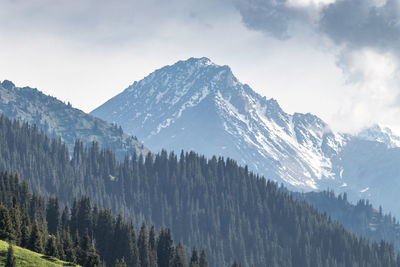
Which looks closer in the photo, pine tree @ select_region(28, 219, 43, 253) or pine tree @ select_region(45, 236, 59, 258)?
pine tree @ select_region(45, 236, 59, 258)

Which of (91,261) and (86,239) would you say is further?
(86,239)

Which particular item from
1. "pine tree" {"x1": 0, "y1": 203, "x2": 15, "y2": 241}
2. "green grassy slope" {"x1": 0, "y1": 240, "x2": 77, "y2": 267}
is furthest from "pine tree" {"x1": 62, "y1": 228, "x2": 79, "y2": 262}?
"green grassy slope" {"x1": 0, "y1": 240, "x2": 77, "y2": 267}

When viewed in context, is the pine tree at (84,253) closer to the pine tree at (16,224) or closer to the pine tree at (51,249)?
the pine tree at (16,224)

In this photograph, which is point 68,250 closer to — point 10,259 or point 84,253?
point 84,253

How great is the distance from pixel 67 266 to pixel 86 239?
4111 cm

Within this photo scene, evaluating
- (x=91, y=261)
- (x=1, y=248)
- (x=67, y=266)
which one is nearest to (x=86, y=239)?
(x=91, y=261)

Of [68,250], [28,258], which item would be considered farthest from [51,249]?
[28,258]

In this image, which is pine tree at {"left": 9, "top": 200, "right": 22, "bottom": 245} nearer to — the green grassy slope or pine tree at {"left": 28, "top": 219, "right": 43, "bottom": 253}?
pine tree at {"left": 28, "top": 219, "right": 43, "bottom": 253}

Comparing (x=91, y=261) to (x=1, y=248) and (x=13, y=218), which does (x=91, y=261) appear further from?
(x=1, y=248)

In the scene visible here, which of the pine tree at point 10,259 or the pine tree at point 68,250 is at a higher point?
the pine tree at point 68,250

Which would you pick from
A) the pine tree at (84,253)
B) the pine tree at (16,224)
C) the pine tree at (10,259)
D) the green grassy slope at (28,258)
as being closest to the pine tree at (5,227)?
the pine tree at (16,224)

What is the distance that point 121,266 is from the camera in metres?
165

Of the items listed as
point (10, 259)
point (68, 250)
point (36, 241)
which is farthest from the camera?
point (68, 250)

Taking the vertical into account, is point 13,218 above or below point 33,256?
above
